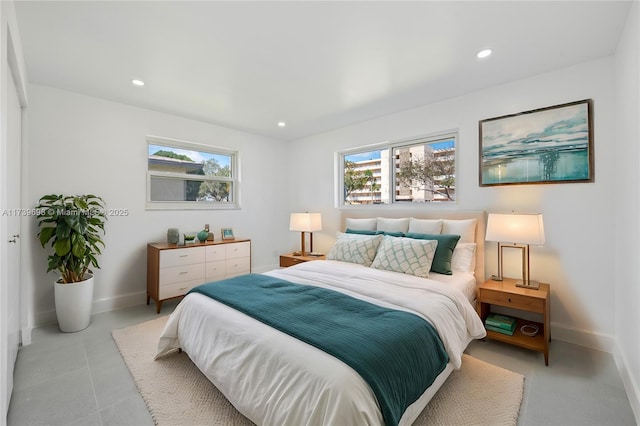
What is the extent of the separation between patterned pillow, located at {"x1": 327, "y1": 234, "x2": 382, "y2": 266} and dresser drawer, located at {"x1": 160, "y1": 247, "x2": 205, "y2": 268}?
5.49 feet

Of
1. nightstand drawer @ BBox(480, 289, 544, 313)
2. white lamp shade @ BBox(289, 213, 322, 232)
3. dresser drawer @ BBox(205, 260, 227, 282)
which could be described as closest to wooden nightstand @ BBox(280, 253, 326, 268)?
white lamp shade @ BBox(289, 213, 322, 232)

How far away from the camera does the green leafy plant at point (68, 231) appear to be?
8.63 ft

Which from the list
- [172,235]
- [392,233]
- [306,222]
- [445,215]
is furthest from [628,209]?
[172,235]

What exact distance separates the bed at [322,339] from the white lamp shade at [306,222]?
117 cm

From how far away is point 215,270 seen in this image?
3713 mm

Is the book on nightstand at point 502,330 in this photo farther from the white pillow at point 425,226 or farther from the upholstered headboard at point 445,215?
the white pillow at point 425,226

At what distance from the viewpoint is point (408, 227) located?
10.6 feet

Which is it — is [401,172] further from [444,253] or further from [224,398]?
[224,398]

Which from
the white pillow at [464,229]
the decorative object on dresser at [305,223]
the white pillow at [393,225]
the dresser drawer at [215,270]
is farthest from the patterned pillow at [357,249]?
the dresser drawer at [215,270]

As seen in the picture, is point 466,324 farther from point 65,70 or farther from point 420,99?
point 65,70

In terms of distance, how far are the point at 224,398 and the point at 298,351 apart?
2.77 feet

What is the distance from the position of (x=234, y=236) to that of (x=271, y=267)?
940 millimetres

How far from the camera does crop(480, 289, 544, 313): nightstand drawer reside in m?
2.21

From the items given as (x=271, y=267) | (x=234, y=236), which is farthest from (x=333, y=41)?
(x=271, y=267)
